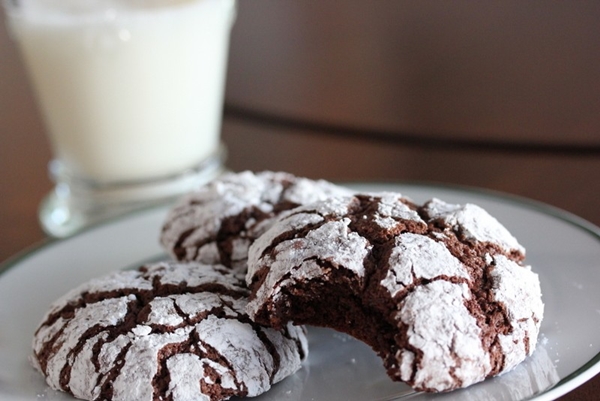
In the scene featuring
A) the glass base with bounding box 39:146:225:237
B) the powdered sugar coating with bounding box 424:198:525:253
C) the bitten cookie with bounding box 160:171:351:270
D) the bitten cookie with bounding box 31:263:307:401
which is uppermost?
the powdered sugar coating with bounding box 424:198:525:253

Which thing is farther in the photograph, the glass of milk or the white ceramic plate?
the glass of milk

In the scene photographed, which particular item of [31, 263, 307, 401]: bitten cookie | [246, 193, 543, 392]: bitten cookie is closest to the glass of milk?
[31, 263, 307, 401]: bitten cookie

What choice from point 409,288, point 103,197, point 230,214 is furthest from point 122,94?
point 409,288

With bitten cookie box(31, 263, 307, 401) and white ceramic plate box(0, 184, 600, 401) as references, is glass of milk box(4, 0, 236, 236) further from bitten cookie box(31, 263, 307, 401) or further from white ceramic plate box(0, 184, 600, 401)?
bitten cookie box(31, 263, 307, 401)

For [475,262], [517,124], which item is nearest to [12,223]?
[475,262]

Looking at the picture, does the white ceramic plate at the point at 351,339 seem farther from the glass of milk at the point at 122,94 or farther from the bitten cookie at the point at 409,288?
the glass of milk at the point at 122,94
